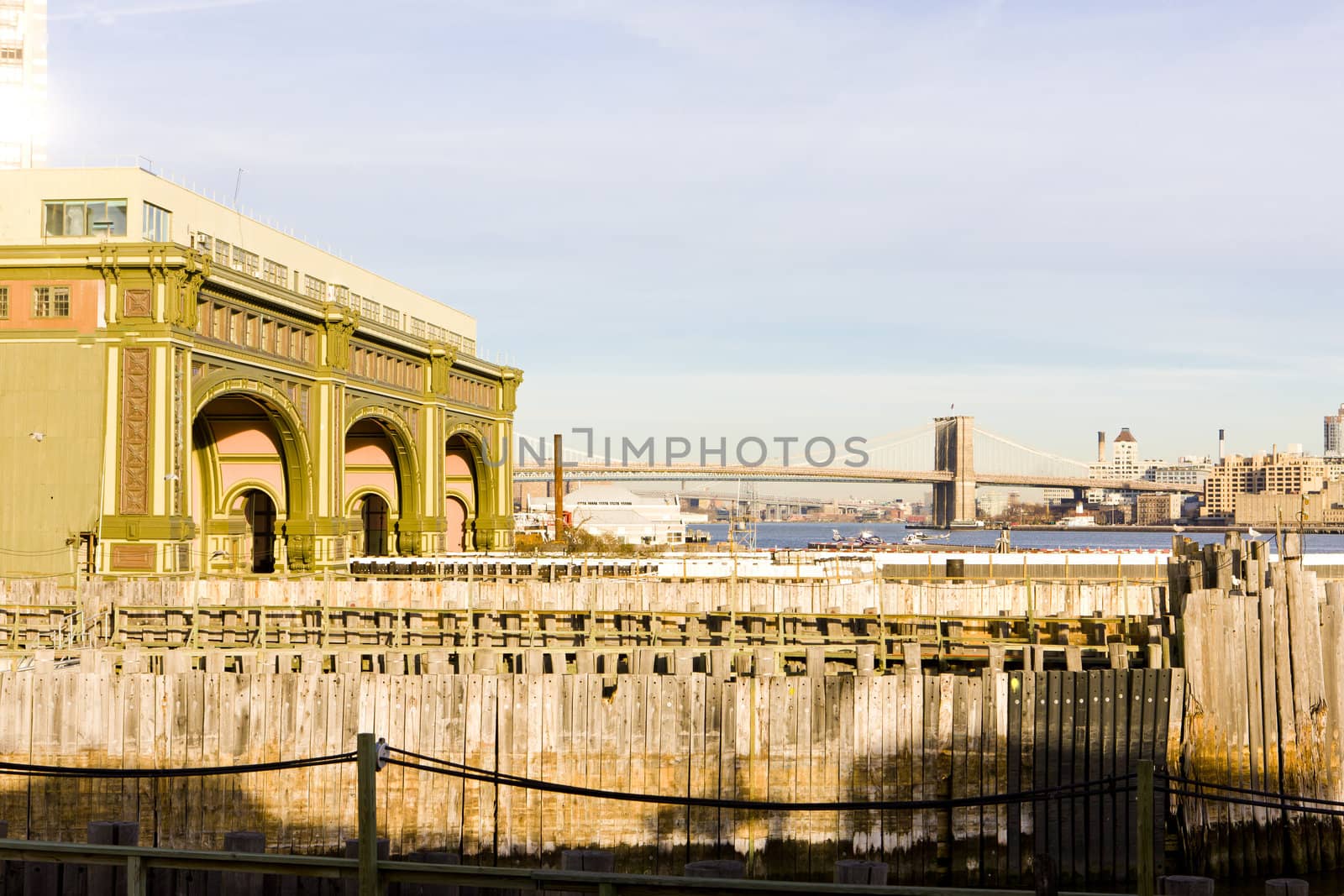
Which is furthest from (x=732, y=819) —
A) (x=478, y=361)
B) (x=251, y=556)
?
(x=478, y=361)

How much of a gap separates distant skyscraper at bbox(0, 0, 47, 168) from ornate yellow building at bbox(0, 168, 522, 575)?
295 feet

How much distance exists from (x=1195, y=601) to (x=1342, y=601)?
9.64 ft

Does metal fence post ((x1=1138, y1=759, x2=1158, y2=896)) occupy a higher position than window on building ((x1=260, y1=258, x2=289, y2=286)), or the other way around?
window on building ((x1=260, y1=258, x2=289, y2=286))

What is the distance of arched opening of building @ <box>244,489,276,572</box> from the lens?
6272 centimetres

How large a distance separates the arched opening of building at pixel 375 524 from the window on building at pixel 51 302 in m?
29.5

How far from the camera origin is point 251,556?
62156mm

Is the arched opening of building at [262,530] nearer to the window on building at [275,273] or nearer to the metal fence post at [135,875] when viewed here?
the window on building at [275,273]

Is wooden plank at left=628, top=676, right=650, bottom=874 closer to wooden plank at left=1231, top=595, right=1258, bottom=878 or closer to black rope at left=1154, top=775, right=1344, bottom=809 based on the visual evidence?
black rope at left=1154, top=775, right=1344, bottom=809

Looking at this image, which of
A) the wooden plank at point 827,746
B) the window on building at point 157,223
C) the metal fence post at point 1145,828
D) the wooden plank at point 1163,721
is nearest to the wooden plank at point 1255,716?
the wooden plank at point 1163,721

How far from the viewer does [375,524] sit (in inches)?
2975

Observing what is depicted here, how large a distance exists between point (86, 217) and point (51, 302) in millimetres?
3974

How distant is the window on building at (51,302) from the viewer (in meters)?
46.2

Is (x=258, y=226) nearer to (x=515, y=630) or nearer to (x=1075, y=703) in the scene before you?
(x=515, y=630)

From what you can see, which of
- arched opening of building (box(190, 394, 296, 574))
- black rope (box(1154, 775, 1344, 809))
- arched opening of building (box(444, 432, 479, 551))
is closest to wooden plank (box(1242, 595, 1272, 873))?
black rope (box(1154, 775, 1344, 809))
